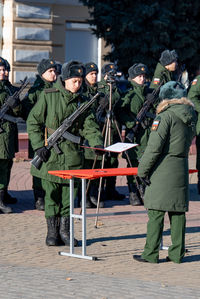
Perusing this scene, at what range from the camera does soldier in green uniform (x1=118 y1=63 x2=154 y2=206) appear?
12273mm

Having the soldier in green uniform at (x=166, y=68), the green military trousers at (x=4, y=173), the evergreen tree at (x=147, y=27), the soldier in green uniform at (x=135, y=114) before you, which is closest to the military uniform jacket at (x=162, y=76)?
the soldier in green uniform at (x=166, y=68)

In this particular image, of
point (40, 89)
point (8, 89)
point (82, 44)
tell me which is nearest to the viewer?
point (8, 89)

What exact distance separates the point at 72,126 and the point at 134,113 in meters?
3.33

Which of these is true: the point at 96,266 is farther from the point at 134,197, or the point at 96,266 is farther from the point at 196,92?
the point at 196,92

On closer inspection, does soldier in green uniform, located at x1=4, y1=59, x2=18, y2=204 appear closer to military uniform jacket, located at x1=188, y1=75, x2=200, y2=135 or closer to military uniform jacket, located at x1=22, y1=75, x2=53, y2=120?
military uniform jacket, located at x1=22, y1=75, x2=53, y2=120

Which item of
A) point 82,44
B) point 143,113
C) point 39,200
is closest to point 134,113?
point 143,113

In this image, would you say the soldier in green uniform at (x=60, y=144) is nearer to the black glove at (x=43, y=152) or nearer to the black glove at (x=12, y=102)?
the black glove at (x=43, y=152)

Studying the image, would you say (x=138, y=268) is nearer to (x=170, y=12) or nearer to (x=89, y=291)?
(x=89, y=291)

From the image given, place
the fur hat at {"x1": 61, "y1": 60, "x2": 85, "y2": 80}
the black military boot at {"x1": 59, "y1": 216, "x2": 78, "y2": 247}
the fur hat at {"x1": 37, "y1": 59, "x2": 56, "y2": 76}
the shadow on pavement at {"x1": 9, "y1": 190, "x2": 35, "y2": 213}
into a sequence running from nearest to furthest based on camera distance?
the fur hat at {"x1": 61, "y1": 60, "x2": 85, "y2": 80} < the black military boot at {"x1": 59, "y1": 216, "x2": 78, "y2": 247} < the fur hat at {"x1": 37, "y1": 59, "x2": 56, "y2": 76} < the shadow on pavement at {"x1": 9, "y1": 190, "x2": 35, "y2": 213}

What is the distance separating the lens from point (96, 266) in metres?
8.25

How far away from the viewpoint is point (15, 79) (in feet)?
72.0

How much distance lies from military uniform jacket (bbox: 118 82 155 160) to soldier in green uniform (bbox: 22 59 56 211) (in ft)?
4.07

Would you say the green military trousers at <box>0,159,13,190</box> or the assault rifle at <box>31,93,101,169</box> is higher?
the assault rifle at <box>31,93,101,169</box>

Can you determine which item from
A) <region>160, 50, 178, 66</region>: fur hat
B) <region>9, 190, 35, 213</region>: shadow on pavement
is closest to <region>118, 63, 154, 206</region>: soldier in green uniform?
<region>160, 50, 178, 66</region>: fur hat
